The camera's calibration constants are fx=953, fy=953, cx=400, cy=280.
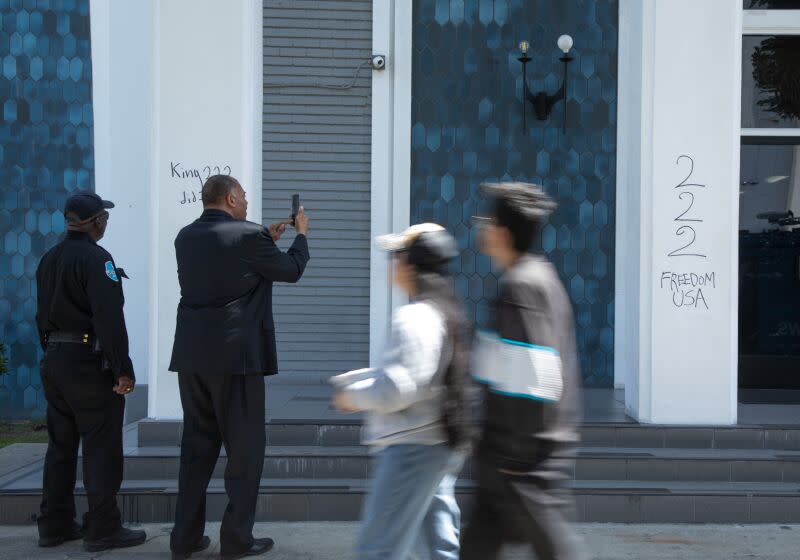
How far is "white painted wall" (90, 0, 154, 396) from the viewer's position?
855 cm

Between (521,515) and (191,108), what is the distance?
462 centimetres

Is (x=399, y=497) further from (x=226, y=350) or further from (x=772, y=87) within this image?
(x=772, y=87)

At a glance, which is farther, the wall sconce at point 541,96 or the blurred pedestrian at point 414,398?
the wall sconce at point 541,96

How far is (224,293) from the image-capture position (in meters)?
5.00

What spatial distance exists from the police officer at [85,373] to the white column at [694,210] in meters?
3.80

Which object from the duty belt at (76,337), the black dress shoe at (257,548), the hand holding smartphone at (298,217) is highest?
the hand holding smartphone at (298,217)

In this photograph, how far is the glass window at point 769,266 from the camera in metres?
8.45

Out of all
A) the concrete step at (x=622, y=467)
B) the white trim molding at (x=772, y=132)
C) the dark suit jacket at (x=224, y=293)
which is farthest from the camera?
the white trim molding at (x=772, y=132)

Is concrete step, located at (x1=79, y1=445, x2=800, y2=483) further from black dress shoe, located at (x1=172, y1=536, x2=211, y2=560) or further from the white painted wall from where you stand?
the white painted wall

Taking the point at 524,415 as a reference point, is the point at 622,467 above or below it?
below

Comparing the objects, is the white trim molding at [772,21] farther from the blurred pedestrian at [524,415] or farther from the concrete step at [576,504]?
the blurred pedestrian at [524,415]

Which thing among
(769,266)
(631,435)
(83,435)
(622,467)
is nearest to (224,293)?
(83,435)

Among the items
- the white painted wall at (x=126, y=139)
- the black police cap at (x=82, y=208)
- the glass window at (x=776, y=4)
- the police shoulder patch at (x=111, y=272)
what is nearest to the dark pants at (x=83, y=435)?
the police shoulder patch at (x=111, y=272)

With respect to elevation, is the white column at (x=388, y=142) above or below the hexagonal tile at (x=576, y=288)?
above
